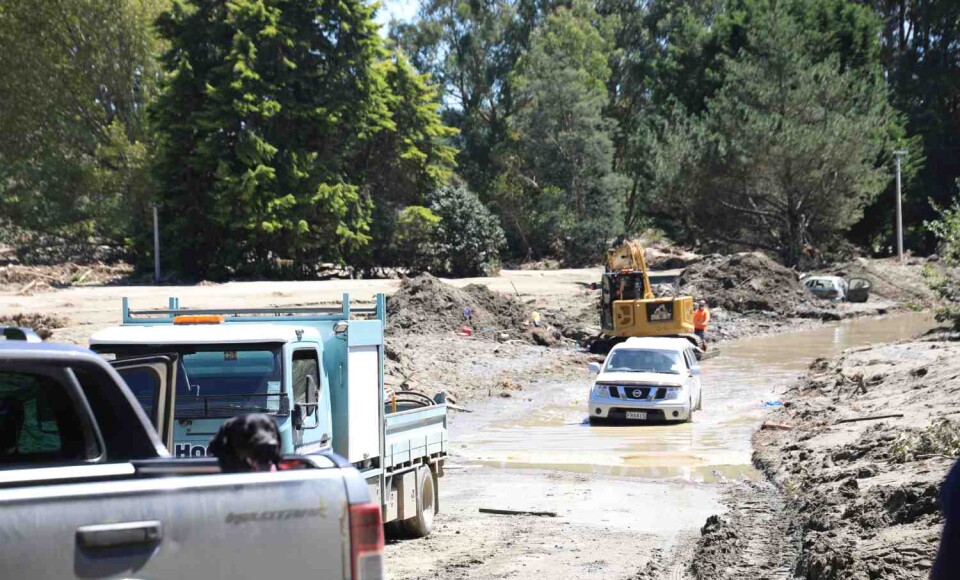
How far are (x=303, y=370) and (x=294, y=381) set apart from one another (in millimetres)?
188

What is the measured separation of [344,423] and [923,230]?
72.6 metres

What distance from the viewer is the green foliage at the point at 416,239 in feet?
186

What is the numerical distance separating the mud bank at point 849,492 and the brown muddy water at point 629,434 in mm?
877

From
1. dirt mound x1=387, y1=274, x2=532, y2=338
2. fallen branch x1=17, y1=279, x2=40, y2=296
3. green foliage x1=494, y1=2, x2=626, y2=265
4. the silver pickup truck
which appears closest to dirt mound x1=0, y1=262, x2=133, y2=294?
fallen branch x1=17, y1=279, x2=40, y2=296

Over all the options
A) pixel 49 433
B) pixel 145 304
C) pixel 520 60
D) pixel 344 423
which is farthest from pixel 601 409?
pixel 520 60

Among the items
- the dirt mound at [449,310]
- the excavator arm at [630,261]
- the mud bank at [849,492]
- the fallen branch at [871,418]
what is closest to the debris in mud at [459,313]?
the dirt mound at [449,310]

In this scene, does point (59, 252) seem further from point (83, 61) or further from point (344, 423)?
point (344, 423)

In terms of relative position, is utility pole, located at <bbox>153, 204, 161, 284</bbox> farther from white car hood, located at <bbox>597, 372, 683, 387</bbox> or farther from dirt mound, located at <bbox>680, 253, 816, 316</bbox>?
white car hood, located at <bbox>597, 372, 683, 387</bbox>

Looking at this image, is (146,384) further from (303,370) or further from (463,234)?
(463,234)

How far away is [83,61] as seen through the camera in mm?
59094

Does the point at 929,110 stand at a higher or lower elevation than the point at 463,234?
higher

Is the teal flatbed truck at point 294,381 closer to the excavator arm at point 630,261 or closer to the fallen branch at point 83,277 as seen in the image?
the excavator arm at point 630,261

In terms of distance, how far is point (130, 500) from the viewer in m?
3.92

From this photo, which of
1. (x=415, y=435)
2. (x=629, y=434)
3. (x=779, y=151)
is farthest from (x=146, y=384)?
(x=779, y=151)
